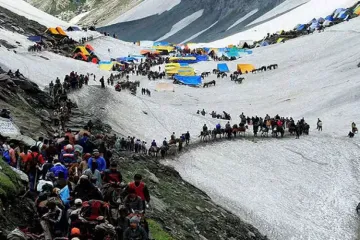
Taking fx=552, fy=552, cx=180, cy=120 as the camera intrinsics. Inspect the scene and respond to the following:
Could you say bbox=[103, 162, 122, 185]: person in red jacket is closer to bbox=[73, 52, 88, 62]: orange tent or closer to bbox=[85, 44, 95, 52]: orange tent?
bbox=[73, 52, 88, 62]: orange tent

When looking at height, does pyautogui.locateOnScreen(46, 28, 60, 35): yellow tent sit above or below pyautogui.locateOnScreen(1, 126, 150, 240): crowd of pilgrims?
above

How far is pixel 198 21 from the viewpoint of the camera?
176000 millimetres

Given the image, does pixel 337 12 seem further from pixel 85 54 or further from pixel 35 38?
pixel 35 38

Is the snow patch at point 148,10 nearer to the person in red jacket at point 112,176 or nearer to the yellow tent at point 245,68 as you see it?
the yellow tent at point 245,68

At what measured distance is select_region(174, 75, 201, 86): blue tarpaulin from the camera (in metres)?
78.1

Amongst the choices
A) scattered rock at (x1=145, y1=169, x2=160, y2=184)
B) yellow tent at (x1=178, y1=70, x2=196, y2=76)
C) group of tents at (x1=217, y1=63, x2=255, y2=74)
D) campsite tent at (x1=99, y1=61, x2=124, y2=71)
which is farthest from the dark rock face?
scattered rock at (x1=145, y1=169, x2=160, y2=184)

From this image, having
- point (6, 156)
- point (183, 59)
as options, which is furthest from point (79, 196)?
point (183, 59)

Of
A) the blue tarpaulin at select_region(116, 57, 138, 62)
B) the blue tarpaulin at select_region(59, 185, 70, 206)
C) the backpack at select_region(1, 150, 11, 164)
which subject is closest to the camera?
the blue tarpaulin at select_region(59, 185, 70, 206)

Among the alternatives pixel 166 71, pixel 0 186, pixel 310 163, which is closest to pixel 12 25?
pixel 166 71

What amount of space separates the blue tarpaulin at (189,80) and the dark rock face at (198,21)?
240ft

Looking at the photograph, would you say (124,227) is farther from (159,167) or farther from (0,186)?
(159,167)

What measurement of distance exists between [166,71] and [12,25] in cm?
2700

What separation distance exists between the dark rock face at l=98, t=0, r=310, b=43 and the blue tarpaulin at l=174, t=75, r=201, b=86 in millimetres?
73243

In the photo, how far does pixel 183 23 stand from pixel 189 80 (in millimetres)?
100379
